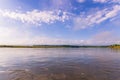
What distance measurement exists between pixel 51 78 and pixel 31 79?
6.79 ft

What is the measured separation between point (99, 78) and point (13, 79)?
893 centimetres

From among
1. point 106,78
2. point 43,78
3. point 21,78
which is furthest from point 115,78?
point 21,78

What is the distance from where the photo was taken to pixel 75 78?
15492mm

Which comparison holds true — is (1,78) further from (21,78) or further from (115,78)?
(115,78)

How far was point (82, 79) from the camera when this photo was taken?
594 inches

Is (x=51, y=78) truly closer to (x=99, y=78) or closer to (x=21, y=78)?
(x=21, y=78)

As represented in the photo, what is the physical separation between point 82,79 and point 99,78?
1.94 m

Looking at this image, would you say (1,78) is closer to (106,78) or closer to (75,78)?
(75,78)

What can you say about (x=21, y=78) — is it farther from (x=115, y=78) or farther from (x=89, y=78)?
(x=115, y=78)

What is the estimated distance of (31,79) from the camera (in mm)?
15195

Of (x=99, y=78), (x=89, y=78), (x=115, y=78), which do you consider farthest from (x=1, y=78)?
(x=115, y=78)

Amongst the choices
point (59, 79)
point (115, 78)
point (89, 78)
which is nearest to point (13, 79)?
point (59, 79)

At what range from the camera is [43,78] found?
15.6 metres

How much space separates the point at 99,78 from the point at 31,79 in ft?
23.3
